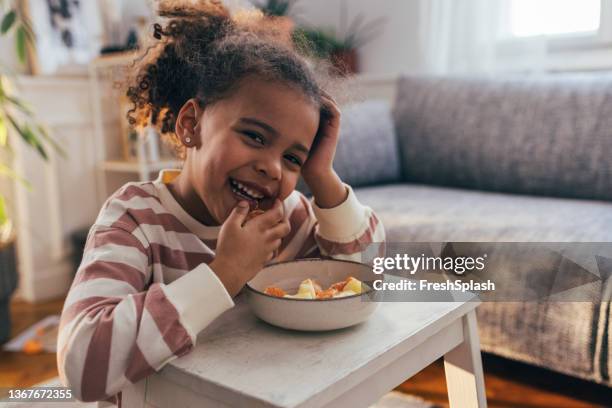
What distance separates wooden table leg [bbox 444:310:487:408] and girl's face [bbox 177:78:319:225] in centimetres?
31

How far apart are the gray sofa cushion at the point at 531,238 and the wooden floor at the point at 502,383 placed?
155 millimetres

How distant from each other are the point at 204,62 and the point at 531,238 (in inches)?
31.5

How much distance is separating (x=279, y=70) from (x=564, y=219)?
2.86 ft

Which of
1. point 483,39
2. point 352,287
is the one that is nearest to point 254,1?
point 483,39

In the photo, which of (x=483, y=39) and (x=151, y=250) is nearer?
(x=151, y=250)

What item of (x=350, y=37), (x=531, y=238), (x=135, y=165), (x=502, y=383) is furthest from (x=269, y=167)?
(x=350, y=37)

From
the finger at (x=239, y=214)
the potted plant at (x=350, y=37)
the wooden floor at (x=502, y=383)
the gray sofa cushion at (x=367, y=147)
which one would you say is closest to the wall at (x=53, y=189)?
the wooden floor at (x=502, y=383)

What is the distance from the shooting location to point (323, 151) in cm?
90

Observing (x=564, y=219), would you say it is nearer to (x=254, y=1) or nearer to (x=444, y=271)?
(x=444, y=271)

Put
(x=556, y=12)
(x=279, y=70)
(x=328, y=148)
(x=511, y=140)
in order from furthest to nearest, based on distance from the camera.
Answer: (x=556, y=12)
(x=511, y=140)
(x=328, y=148)
(x=279, y=70)

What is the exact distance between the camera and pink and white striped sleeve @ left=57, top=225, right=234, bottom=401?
22.2 inches

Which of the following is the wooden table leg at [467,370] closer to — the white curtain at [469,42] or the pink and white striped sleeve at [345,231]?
the pink and white striped sleeve at [345,231]

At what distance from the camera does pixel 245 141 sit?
0.76 metres

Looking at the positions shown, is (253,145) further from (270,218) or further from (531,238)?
(531,238)
